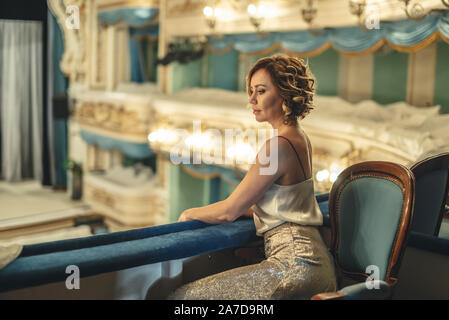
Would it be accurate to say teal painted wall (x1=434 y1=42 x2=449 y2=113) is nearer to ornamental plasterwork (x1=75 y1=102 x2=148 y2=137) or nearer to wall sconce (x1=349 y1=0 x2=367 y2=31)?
wall sconce (x1=349 y1=0 x2=367 y2=31)

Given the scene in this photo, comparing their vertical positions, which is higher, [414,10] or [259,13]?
[259,13]

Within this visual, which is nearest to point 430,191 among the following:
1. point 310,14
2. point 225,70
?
point 310,14

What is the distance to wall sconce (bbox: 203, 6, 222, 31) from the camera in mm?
6555

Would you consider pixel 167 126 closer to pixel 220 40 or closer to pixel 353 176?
pixel 220 40

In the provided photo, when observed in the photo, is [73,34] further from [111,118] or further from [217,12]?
[217,12]

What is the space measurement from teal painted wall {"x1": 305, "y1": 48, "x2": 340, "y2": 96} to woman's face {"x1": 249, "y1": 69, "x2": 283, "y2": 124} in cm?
434

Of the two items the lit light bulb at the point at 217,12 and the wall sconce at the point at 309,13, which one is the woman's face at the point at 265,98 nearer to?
the wall sconce at the point at 309,13

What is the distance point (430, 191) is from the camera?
1986 millimetres

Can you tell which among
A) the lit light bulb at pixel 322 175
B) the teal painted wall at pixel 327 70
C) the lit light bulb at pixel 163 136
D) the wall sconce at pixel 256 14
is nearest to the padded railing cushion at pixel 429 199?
the lit light bulb at pixel 322 175

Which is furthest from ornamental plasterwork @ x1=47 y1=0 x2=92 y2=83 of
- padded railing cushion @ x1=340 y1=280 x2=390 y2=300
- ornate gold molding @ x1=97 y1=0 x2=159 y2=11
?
padded railing cushion @ x1=340 y1=280 x2=390 y2=300

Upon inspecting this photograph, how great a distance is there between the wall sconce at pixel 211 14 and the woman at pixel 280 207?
16.3ft

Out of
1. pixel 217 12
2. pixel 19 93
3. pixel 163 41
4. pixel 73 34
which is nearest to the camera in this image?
pixel 217 12

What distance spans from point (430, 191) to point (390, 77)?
11.8ft

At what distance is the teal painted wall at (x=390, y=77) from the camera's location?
17.1 ft
